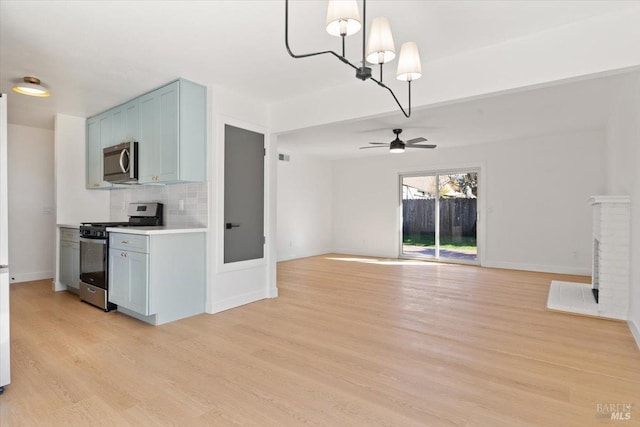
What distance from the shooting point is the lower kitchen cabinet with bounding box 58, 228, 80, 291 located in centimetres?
436

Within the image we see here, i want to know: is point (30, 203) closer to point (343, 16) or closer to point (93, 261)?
point (93, 261)

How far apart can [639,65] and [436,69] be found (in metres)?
1.38

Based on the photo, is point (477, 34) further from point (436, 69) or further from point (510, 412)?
point (510, 412)

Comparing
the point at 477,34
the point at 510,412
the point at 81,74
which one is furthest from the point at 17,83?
the point at 510,412

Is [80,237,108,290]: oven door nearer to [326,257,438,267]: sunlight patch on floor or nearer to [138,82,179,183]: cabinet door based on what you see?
[138,82,179,183]: cabinet door

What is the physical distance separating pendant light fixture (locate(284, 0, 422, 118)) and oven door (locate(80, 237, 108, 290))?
127 inches

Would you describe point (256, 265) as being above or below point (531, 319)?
above

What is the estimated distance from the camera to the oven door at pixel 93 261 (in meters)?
3.78

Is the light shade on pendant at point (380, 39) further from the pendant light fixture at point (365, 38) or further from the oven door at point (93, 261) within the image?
the oven door at point (93, 261)

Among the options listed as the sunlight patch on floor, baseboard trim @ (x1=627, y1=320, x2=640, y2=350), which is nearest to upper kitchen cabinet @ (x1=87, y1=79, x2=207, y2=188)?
baseboard trim @ (x1=627, y1=320, x2=640, y2=350)

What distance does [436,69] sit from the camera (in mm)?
3102

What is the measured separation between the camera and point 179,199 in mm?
4113

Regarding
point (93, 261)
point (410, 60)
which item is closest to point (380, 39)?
point (410, 60)

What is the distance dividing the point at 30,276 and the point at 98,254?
2486mm
